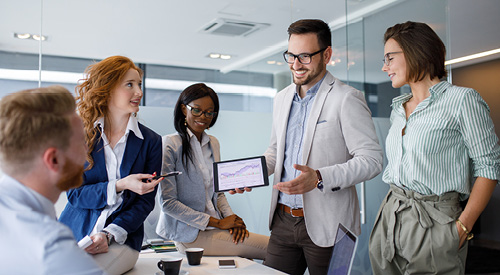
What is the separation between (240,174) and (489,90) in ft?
13.9

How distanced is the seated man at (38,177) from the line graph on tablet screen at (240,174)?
107 cm

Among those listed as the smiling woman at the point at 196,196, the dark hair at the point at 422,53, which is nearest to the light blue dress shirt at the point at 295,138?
the dark hair at the point at 422,53

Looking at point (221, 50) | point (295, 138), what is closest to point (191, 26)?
point (221, 50)

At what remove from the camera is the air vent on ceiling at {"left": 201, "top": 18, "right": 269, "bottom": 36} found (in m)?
3.75

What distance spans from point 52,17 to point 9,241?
259 cm

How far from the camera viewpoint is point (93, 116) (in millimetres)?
2285

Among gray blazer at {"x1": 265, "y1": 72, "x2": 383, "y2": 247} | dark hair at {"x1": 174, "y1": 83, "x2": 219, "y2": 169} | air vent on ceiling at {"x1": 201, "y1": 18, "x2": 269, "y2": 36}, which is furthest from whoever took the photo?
air vent on ceiling at {"x1": 201, "y1": 18, "x2": 269, "y2": 36}

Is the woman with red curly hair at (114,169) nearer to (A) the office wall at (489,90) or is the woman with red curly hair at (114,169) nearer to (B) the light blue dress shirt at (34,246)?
(B) the light blue dress shirt at (34,246)

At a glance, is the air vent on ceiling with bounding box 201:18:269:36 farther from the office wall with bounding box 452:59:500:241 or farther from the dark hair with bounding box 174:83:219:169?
the office wall with bounding box 452:59:500:241

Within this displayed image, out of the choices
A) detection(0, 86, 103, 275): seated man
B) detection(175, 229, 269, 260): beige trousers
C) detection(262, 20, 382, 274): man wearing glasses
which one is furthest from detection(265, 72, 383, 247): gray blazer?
detection(0, 86, 103, 275): seated man

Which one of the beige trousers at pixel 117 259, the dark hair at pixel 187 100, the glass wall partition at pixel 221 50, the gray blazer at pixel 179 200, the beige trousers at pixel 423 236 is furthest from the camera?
the glass wall partition at pixel 221 50

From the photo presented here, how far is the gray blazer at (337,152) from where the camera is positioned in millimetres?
2084

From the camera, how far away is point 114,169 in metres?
2.21

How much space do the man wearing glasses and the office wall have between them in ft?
10.4
